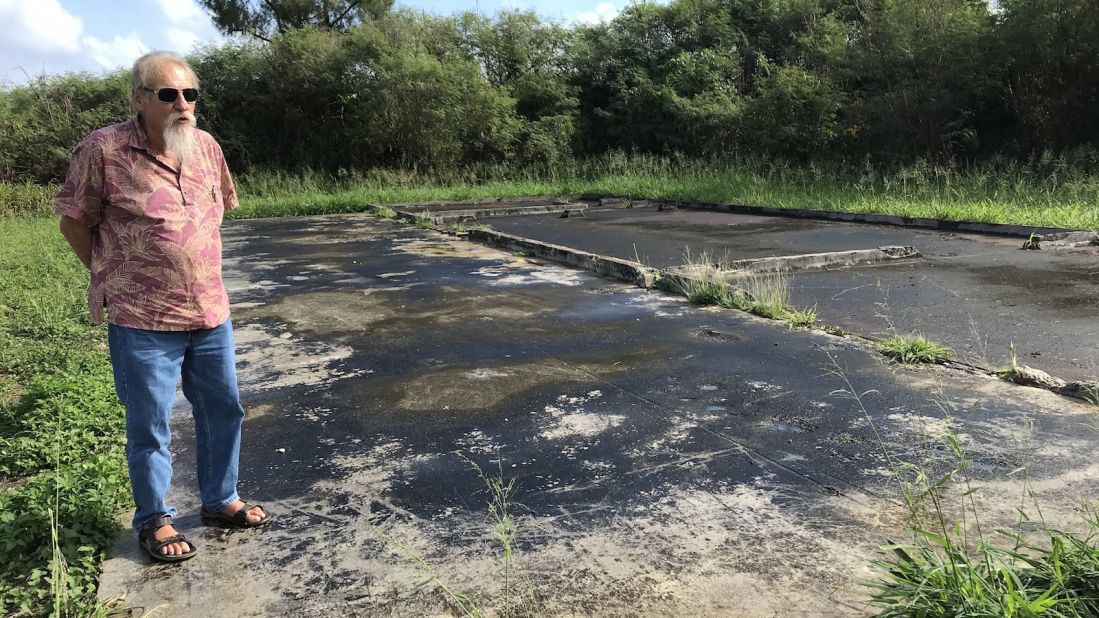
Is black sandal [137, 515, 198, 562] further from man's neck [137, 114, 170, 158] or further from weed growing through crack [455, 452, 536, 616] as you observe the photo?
man's neck [137, 114, 170, 158]

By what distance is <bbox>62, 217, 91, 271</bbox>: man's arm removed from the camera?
8.46 feet

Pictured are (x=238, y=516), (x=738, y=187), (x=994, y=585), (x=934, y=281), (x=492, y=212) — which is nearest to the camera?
(x=994, y=585)

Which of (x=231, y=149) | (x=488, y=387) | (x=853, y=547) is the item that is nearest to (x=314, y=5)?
(x=231, y=149)

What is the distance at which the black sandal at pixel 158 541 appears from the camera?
2.58 m

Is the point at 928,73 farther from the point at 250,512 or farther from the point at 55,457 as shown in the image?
the point at 55,457

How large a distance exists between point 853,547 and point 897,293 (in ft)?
15.4

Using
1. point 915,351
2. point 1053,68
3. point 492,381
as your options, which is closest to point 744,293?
point 915,351

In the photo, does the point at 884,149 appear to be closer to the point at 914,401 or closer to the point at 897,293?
the point at 897,293

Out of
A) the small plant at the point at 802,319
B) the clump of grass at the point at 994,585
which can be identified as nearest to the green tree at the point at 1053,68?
the small plant at the point at 802,319

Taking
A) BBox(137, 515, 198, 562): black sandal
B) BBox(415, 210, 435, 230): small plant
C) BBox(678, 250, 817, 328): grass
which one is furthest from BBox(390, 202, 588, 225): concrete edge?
BBox(137, 515, 198, 562): black sandal

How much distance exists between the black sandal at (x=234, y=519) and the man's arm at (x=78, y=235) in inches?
39.4

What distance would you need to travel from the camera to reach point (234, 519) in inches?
111

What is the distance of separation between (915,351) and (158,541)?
417 cm

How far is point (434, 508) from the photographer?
293 centimetres
